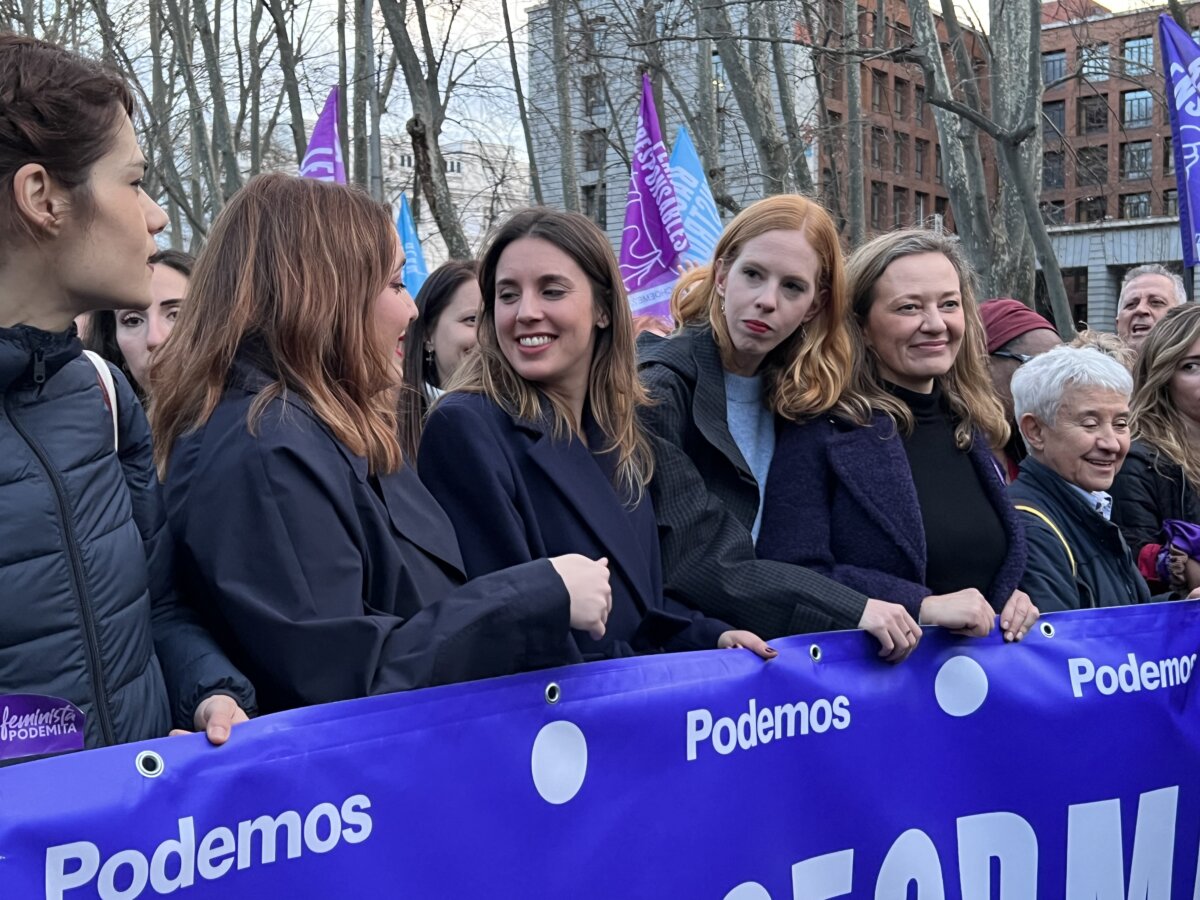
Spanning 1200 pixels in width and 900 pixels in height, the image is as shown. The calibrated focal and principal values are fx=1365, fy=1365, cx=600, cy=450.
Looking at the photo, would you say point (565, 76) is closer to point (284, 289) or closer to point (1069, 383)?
point (1069, 383)

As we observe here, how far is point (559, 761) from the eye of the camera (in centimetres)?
225

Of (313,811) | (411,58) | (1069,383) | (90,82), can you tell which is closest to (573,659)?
(313,811)

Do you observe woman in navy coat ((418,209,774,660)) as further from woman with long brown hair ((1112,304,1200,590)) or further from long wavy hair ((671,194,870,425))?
woman with long brown hair ((1112,304,1200,590))

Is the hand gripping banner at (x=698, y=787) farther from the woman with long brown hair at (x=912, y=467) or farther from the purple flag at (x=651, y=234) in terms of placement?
the purple flag at (x=651, y=234)

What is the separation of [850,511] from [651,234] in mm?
4932

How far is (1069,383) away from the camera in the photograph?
368 cm

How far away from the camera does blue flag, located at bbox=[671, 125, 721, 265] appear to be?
8.31 m

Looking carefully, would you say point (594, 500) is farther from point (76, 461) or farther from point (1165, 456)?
point (1165, 456)

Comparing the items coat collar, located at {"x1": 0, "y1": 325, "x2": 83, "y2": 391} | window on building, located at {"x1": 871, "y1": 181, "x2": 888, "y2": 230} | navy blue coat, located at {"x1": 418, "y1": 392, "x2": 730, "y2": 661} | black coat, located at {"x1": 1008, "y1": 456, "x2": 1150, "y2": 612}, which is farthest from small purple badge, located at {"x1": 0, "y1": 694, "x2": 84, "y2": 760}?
window on building, located at {"x1": 871, "y1": 181, "x2": 888, "y2": 230}

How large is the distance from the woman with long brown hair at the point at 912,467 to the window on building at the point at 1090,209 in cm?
5374

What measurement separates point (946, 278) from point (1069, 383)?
51cm

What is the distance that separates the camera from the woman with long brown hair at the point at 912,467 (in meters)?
3.10

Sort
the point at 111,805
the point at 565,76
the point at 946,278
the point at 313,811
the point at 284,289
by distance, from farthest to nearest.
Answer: the point at 565,76, the point at 946,278, the point at 284,289, the point at 313,811, the point at 111,805

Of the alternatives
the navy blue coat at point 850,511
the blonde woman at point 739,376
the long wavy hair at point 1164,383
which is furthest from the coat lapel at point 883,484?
the long wavy hair at point 1164,383
